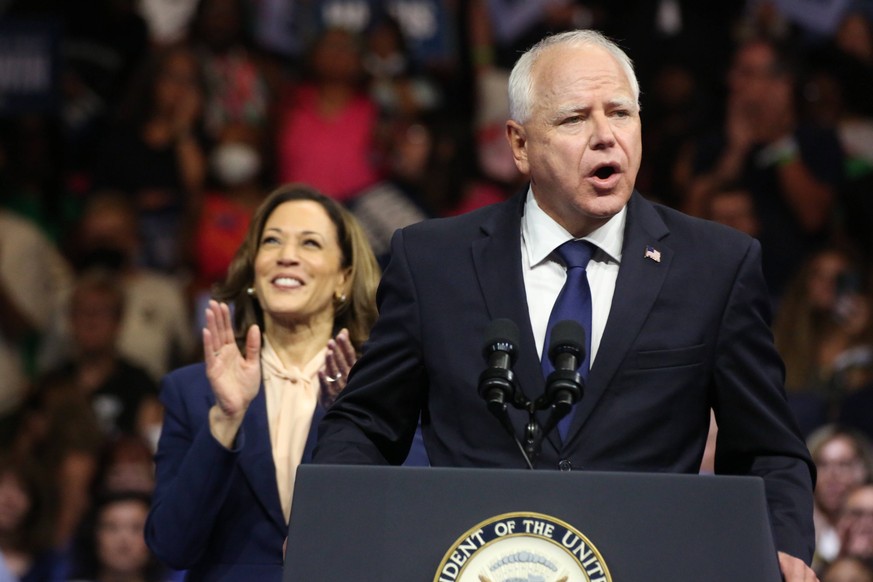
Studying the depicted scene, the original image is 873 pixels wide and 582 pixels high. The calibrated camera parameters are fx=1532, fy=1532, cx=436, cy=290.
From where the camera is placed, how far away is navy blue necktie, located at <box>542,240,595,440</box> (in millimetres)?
2375

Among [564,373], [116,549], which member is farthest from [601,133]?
[116,549]

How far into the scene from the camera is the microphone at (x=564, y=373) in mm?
2053

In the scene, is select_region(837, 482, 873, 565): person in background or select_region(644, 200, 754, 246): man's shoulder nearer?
select_region(644, 200, 754, 246): man's shoulder

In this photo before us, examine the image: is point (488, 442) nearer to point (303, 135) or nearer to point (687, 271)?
point (687, 271)

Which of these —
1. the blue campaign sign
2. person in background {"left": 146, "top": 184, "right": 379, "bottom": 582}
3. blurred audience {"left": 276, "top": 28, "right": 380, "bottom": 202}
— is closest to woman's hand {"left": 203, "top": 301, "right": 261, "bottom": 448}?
person in background {"left": 146, "top": 184, "right": 379, "bottom": 582}

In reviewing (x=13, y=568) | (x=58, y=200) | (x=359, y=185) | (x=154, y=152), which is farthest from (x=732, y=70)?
(x=13, y=568)

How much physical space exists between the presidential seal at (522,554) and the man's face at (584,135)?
2.20ft

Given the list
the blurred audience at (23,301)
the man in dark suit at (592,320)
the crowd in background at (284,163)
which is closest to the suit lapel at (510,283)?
the man in dark suit at (592,320)

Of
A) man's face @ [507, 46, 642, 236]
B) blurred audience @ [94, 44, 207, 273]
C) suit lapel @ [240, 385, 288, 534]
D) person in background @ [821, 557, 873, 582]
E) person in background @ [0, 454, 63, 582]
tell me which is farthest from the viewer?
blurred audience @ [94, 44, 207, 273]

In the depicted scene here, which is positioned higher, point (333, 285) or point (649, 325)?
point (649, 325)

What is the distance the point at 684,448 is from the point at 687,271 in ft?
0.94

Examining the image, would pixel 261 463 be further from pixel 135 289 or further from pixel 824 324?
pixel 135 289

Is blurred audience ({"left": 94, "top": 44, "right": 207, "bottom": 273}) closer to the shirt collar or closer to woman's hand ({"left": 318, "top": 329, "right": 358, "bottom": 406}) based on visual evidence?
woman's hand ({"left": 318, "top": 329, "right": 358, "bottom": 406})

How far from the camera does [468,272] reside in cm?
250
